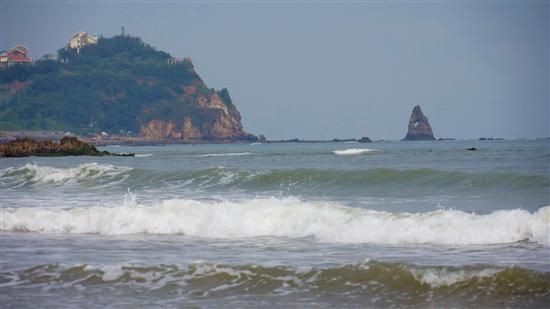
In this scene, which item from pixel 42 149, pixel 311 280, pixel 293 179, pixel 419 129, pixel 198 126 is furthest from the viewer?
pixel 198 126

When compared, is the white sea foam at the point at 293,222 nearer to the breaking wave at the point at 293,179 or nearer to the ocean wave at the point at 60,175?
the breaking wave at the point at 293,179

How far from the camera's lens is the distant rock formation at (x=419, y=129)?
5492 inches

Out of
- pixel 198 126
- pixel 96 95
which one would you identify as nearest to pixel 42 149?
pixel 198 126

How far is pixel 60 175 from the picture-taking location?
30812 millimetres

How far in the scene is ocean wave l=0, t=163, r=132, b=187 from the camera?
29.8m

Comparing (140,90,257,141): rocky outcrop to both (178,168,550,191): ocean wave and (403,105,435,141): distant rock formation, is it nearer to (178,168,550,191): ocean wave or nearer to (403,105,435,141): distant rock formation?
(403,105,435,141): distant rock formation

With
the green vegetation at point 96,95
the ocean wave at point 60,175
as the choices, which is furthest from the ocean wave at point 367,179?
the green vegetation at point 96,95

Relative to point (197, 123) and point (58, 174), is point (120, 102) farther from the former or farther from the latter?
point (58, 174)

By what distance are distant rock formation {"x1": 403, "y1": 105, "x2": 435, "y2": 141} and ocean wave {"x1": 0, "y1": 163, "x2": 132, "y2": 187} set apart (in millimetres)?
111192

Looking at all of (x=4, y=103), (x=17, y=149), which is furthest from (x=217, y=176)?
(x=4, y=103)

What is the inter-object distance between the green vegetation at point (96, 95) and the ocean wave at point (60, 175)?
431 ft

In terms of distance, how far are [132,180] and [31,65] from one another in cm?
17617

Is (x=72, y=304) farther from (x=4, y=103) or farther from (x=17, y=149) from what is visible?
(x=4, y=103)

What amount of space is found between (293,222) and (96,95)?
170906 mm
